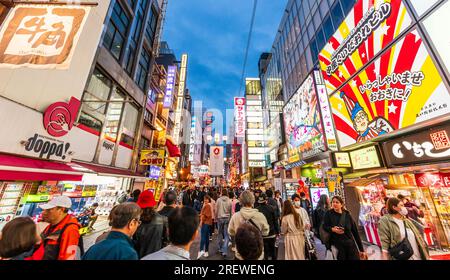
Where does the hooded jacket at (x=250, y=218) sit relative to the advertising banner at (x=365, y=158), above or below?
below

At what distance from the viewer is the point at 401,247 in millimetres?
2961

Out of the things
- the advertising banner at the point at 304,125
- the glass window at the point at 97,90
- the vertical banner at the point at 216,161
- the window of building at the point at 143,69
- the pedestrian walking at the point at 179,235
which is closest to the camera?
the pedestrian walking at the point at 179,235

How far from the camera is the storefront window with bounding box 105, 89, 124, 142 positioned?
1168 centimetres

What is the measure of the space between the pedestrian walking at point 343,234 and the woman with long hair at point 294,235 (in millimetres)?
641

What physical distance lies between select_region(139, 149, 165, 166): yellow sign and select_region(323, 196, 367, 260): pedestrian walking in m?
12.5

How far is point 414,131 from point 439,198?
9.43ft

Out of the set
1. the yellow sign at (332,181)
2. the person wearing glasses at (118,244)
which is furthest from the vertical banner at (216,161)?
the person wearing glasses at (118,244)

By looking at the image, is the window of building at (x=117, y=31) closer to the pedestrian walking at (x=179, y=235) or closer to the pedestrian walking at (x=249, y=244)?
the pedestrian walking at (x=179, y=235)

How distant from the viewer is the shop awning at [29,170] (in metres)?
4.55

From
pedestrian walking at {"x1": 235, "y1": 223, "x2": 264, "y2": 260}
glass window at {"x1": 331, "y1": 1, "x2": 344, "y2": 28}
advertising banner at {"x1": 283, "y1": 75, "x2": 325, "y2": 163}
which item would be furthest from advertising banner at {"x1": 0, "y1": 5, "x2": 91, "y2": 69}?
glass window at {"x1": 331, "y1": 1, "x2": 344, "y2": 28}

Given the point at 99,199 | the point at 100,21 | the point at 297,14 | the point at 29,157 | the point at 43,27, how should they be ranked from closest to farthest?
the point at 43,27 < the point at 29,157 < the point at 100,21 < the point at 99,199 < the point at 297,14

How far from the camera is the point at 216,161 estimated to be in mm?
20062
